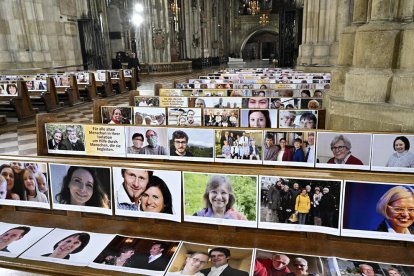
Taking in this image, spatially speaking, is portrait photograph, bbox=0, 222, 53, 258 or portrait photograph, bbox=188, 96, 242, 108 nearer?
portrait photograph, bbox=0, 222, 53, 258

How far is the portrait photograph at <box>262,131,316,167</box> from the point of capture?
8.45 feet

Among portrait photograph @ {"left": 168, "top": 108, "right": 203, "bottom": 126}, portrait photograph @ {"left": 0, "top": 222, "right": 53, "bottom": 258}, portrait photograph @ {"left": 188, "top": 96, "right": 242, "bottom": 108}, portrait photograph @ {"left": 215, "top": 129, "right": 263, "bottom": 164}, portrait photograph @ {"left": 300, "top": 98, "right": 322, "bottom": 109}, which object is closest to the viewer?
portrait photograph @ {"left": 0, "top": 222, "right": 53, "bottom": 258}

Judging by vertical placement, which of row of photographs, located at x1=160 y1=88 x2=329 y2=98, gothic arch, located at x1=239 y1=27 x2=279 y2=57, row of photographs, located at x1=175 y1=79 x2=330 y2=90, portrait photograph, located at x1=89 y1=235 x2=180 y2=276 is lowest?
Answer: portrait photograph, located at x1=89 y1=235 x2=180 y2=276

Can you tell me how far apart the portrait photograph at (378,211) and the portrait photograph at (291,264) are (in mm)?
250

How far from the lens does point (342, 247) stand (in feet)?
5.33

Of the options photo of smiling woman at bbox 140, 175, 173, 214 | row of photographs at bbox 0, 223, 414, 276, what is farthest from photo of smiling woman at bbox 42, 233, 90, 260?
photo of smiling woman at bbox 140, 175, 173, 214

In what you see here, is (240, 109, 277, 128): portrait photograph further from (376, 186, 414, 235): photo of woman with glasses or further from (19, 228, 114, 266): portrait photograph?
(19, 228, 114, 266): portrait photograph

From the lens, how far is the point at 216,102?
475 centimetres

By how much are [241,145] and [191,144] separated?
1.56ft

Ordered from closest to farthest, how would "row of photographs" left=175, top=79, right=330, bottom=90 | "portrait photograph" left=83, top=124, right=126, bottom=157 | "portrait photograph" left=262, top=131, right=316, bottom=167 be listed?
"portrait photograph" left=262, top=131, right=316, bottom=167
"portrait photograph" left=83, top=124, right=126, bottom=157
"row of photographs" left=175, top=79, right=330, bottom=90

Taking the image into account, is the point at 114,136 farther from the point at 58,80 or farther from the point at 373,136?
the point at 58,80

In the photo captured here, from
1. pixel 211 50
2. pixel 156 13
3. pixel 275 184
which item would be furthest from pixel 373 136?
pixel 211 50

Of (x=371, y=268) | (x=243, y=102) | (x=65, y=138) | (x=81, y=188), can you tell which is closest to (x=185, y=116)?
A: (x=243, y=102)

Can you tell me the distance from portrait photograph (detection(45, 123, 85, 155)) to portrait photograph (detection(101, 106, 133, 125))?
3.03 feet
